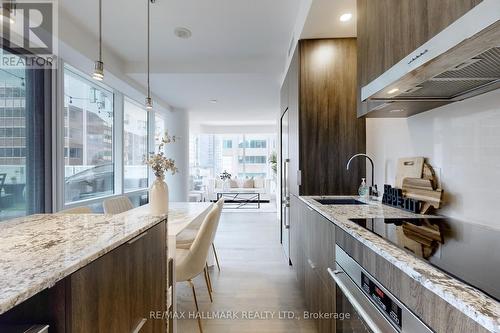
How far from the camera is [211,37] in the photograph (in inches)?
117

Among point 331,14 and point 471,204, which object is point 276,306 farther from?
point 331,14

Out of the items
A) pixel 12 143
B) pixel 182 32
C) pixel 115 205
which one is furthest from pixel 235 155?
pixel 12 143

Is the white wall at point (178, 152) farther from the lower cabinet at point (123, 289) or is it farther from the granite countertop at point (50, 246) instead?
the lower cabinet at point (123, 289)

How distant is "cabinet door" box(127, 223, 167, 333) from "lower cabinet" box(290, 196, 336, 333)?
3.04 feet

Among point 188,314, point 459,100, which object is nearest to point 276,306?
point 188,314

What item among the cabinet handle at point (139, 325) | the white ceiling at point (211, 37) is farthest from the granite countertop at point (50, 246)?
the white ceiling at point (211, 37)

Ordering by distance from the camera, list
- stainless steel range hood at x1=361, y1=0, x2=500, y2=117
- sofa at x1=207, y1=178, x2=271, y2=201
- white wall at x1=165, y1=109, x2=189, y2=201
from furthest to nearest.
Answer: sofa at x1=207, y1=178, x2=271, y2=201
white wall at x1=165, y1=109, x2=189, y2=201
stainless steel range hood at x1=361, y1=0, x2=500, y2=117

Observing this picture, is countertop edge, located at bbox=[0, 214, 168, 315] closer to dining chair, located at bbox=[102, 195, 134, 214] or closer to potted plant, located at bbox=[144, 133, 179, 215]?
potted plant, located at bbox=[144, 133, 179, 215]

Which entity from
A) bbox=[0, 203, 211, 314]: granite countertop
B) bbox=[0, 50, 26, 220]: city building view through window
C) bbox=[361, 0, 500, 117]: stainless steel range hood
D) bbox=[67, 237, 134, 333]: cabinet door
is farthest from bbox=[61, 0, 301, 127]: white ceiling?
bbox=[67, 237, 134, 333]: cabinet door

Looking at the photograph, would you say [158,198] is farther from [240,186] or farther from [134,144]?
[240,186]

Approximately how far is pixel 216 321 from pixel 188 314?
28 centimetres

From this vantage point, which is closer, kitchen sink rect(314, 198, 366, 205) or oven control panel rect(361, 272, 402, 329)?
oven control panel rect(361, 272, 402, 329)

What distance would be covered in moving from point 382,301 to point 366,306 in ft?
0.35

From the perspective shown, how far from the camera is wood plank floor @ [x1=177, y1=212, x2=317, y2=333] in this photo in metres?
2.02
